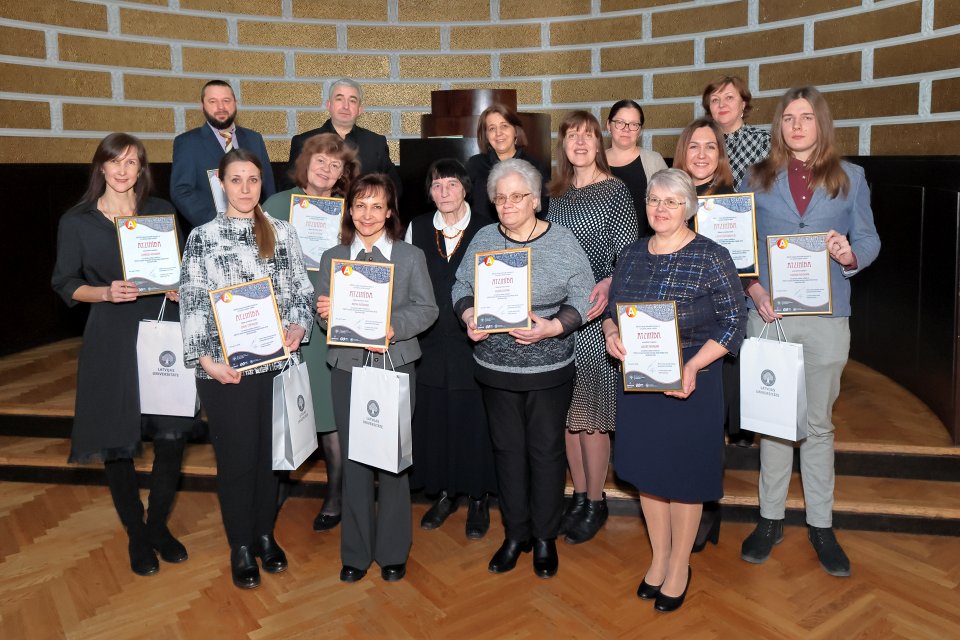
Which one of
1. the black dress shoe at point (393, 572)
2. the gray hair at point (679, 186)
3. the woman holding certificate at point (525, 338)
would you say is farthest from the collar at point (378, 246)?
the black dress shoe at point (393, 572)

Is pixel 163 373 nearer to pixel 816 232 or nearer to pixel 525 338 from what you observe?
pixel 525 338

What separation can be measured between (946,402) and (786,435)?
1.78m

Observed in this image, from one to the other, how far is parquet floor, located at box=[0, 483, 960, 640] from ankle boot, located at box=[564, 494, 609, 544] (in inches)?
1.8

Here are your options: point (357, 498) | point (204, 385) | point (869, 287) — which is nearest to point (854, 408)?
point (869, 287)

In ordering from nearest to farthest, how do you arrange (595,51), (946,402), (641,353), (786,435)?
(641,353), (786,435), (946,402), (595,51)

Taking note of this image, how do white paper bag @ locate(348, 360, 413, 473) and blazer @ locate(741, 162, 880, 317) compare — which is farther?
blazer @ locate(741, 162, 880, 317)

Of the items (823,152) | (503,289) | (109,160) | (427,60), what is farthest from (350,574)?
(427,60)

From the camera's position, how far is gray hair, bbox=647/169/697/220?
106 inches

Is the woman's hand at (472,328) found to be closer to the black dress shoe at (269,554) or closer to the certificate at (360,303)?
the certificate at (360,303)

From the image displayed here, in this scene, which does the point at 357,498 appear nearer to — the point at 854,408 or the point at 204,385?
the point at 204,385

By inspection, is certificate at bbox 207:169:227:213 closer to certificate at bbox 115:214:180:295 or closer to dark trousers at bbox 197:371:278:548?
certificate at bbox 115:214:180:295

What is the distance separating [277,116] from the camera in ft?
21.7

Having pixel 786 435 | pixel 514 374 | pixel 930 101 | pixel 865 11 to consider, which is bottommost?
pixel 786 435

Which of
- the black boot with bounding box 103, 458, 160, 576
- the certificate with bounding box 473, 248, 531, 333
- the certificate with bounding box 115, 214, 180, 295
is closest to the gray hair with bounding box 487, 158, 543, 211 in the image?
the certificate with bounding box 473, 248, 531, 333
